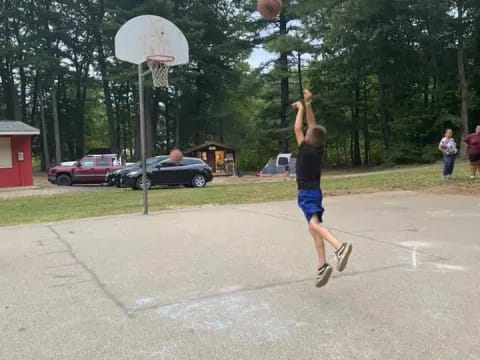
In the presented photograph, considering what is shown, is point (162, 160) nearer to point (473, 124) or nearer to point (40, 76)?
point (473, 124)

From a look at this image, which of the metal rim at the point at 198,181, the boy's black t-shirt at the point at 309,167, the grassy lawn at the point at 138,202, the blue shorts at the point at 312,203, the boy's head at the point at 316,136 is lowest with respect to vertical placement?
the grassy lawn at the point at 138,202

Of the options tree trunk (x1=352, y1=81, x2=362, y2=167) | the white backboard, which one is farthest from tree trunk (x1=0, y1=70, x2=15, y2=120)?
the white backboard

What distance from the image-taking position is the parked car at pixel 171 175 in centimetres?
2006

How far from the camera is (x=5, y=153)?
22.3 meters

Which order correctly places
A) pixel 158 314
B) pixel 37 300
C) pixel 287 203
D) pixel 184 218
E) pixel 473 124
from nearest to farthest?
pixel 158 314 < pixel 37 300 < pixel 184 218 < pixel 287 203 < pixel 473 124

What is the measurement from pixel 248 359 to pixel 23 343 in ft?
5.67

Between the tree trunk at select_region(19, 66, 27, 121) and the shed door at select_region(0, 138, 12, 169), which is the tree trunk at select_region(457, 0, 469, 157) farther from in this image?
the tree trunk at select_region(19, 66, 27, 121)

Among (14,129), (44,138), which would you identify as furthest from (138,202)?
(44,138)

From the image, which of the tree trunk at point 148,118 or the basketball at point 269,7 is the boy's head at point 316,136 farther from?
the tree trunk at point 148,118

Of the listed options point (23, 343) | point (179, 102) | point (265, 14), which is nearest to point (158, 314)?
point (23, 343)

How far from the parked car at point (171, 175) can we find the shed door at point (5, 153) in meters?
5.96

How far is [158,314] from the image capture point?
4.29 metres

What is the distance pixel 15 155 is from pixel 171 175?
7756 mm

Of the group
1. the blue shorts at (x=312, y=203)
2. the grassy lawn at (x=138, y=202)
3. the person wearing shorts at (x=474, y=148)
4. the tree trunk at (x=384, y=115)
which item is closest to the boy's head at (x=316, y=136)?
the blue shorts at (x=312, y=203)
